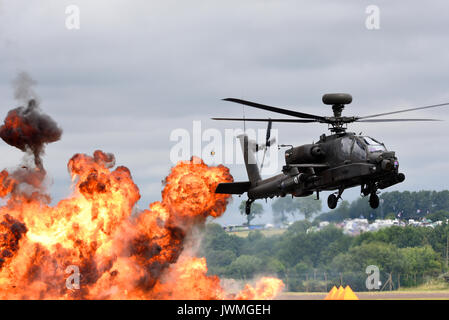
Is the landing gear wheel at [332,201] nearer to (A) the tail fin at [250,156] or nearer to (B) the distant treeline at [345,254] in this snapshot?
(A) the tail fin at [250,156]

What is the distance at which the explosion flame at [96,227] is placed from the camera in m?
55.0

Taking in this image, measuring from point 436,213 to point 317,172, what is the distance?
7545 cm

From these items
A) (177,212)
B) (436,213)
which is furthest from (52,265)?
(436,213)

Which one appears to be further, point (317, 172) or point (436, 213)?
point (436, 213)

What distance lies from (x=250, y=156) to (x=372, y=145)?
47.0 ft

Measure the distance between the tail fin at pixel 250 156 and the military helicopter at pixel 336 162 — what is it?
476 cm

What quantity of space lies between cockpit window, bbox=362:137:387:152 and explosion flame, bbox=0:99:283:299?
12.5m

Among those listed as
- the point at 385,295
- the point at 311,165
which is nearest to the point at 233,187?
the point at 311,165

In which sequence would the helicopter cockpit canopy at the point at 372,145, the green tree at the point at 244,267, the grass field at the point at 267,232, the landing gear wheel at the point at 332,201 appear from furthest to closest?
the grass field at the point at 267,232 → the green tree at the point at 244,267 → the landing gear wheel at the point at 332,201 → the helicopter cockpit canopy at the point at 372,145

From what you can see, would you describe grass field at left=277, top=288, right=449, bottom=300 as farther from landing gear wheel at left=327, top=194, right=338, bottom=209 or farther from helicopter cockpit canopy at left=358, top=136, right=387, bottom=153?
helicopter cockpit canopy at left=358, top=136, right=387, bottom=153

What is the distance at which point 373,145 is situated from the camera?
162ft

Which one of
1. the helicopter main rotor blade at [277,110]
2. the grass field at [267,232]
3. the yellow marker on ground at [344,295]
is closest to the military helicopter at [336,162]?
the helicopter main rotor blade at [277,110]
